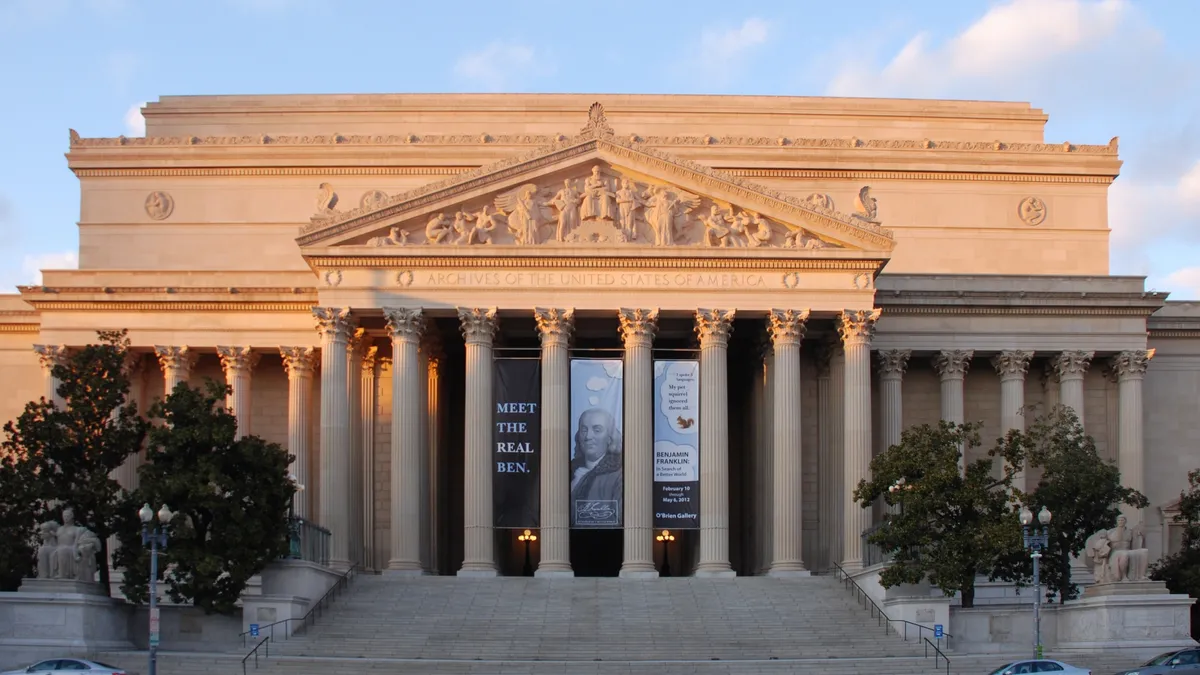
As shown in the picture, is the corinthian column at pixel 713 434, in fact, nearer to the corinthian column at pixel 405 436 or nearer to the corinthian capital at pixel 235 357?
the corinthian column at pixel 405 436

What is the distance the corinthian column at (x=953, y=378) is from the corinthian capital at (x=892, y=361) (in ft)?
5.37

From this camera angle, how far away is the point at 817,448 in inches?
2918

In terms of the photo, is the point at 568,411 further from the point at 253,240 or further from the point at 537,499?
the point at 253,240

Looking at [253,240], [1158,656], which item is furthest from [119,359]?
[1158,656]

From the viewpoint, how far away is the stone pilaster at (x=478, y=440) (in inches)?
2601

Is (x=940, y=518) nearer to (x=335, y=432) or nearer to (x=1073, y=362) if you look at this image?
(x=1073, y=362)

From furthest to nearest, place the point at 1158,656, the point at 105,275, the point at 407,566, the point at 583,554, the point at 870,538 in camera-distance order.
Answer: the point at 583,554 < the point at 105,275 < the point at 407,566 < the point at 870,538 < the point at 1158,656

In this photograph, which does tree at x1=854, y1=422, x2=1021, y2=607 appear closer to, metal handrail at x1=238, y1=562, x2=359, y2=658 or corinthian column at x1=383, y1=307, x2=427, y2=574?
corinthian column at x1=383, y1=307, x2=427, y2=574

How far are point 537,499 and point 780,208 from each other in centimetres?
1432

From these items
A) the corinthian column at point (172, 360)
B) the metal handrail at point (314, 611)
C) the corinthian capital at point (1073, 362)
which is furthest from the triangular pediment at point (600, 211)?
the metal handrail at point (314, 611)

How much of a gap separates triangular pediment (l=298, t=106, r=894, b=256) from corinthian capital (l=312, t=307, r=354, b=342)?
98.1 inches

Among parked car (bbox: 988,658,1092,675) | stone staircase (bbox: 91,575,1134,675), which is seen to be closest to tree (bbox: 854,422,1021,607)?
stone staircase (bbox: 91,575,1134,675)

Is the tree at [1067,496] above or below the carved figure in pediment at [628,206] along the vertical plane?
below

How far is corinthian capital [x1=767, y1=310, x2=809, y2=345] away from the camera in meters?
67.6
